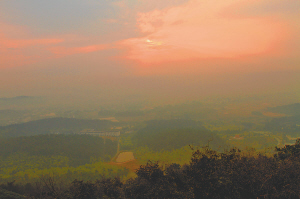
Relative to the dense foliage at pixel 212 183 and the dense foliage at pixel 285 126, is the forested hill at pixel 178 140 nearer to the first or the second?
the dense foliage at pixel 285 126

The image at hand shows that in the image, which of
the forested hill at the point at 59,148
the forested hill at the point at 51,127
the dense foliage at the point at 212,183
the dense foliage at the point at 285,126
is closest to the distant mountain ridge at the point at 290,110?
the dense foliage at the point at 285,126

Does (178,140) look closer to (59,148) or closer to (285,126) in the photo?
(59,148)

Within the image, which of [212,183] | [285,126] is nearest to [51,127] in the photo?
[212,183]

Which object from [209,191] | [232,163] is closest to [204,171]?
[209,191]

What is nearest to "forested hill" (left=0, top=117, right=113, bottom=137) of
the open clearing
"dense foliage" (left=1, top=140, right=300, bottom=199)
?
the open clearing

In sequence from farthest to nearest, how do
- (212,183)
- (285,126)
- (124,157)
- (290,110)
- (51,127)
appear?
1. (290,110)
2. (51,127)
3. (285,126)
4. (124,157)
5. (212,183)

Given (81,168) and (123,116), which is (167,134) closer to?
(81,168)
